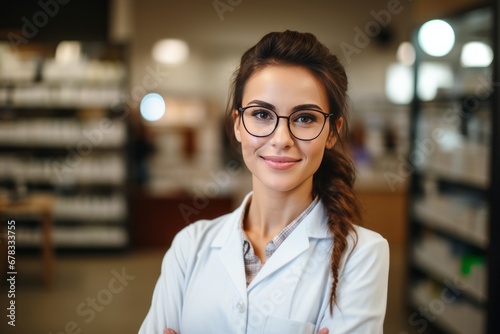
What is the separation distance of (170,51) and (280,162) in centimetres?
819

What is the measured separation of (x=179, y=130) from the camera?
9.58 metres

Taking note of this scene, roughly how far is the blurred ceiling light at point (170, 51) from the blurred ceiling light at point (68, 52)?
103 inches

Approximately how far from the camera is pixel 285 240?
1.53m

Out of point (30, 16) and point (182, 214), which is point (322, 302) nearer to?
point (30, 16)

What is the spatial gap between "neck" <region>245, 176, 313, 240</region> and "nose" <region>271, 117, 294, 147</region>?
17 centimetres

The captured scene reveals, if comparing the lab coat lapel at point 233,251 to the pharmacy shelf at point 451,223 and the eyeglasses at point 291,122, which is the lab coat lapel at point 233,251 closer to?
the eyeglasses at point 291,122

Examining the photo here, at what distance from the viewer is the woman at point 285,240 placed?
1409 mm

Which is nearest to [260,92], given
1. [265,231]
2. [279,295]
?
[265,231]

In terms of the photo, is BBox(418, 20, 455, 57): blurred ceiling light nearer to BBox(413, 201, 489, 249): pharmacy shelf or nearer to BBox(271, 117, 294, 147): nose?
BBox(413, 201, 489, 249): pharmacy shelf

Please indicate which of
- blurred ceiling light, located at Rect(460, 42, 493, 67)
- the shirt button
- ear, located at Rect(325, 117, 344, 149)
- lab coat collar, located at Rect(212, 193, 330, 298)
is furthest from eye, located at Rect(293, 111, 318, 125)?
blurred ceiling light, located at Rect(460, 42, 493, 67)

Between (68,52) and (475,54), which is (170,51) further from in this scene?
(475,54)

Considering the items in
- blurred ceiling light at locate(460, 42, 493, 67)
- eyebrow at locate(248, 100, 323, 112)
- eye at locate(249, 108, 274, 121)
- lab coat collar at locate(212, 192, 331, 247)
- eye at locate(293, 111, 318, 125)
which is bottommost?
lab coat collar at locate(212, 192, 331, 247)

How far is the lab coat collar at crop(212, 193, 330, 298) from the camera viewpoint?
58.6 inches

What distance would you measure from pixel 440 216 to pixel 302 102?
3.26 meters
